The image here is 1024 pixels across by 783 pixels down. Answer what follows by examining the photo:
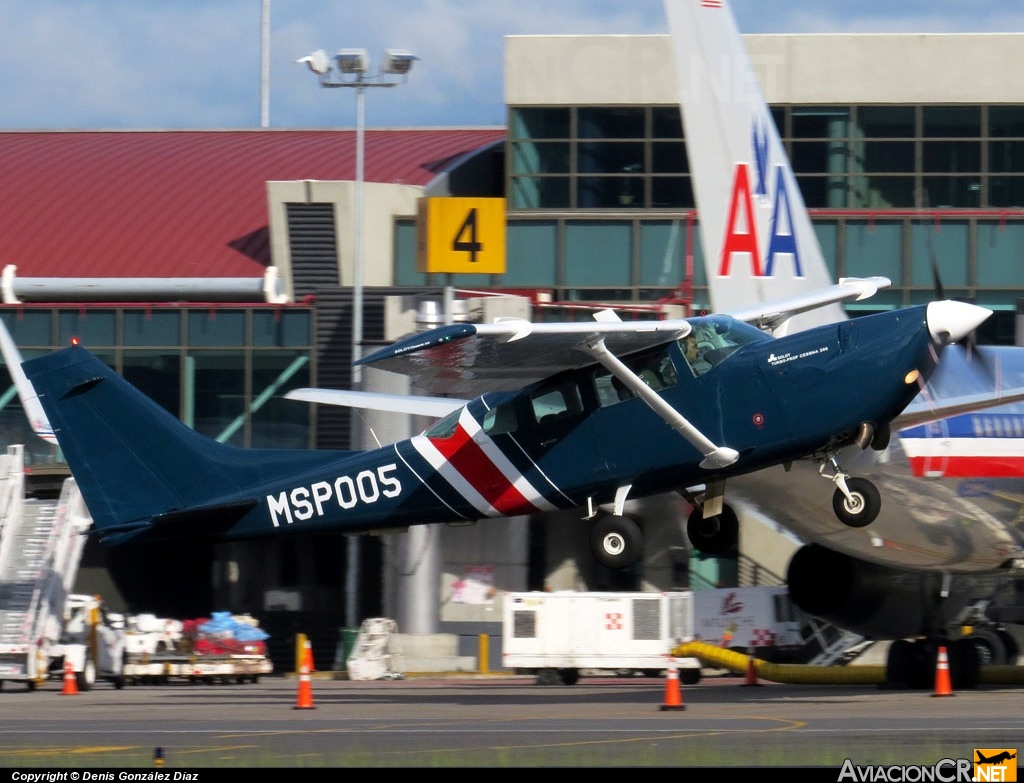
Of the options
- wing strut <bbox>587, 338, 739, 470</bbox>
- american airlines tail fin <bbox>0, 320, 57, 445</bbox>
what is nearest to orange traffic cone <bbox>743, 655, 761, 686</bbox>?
wing strut <bbox>587, 338, 739, 470</bbox>

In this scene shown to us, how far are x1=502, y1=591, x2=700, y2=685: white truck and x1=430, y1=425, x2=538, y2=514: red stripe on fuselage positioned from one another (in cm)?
788

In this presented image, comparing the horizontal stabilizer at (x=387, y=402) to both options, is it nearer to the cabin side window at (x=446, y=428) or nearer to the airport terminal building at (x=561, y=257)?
the cabin side window at (x=446, y=428)

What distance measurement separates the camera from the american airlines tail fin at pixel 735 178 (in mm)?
22016

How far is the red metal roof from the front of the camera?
37.8m

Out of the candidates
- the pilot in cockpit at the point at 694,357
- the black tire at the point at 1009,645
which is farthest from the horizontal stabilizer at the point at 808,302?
the black tire at the point at 1009,645

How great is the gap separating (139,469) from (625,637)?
374 inches

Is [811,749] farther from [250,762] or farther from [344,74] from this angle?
[344,74]

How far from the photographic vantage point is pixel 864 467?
18.8 meters

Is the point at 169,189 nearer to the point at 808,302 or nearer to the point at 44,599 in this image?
the point at 44,599

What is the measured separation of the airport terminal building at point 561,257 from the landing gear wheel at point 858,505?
593 inches

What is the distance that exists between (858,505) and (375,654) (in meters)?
14.1

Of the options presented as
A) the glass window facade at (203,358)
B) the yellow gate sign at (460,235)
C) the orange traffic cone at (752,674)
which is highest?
the yellow gate sign at (460,235)

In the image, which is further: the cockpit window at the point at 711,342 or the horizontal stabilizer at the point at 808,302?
the horizontal stabilizer at the point at 808,302

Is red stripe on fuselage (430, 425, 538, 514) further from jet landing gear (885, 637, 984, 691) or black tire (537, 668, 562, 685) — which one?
black tire (537, 668, 562, 685)
